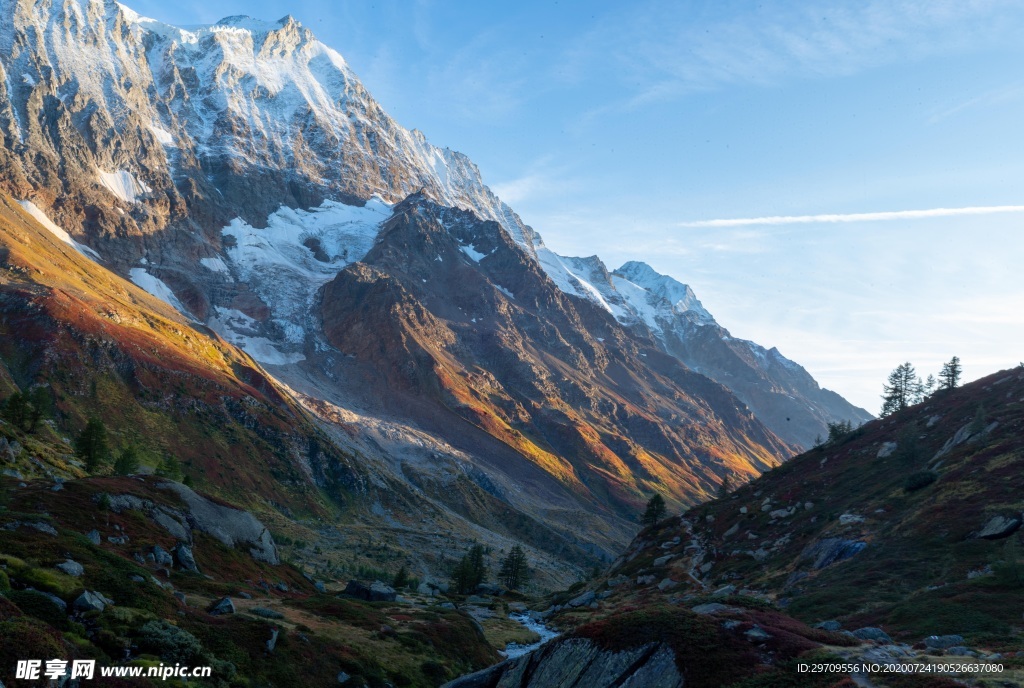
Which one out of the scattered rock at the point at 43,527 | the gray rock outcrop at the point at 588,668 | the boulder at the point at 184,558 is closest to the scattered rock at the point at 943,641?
the gray rock outcrop at the point at 588,668

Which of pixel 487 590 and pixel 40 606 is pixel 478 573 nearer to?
pixel 487 590

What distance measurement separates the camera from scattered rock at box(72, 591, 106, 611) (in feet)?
84.6

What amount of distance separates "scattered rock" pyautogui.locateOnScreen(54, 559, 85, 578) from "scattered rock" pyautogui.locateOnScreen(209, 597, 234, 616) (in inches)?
280

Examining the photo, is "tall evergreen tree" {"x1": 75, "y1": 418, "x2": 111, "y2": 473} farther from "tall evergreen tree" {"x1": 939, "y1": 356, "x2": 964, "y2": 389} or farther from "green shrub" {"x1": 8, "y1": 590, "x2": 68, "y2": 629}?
"tall evergreen tree" {"x1": 939, "y1": 356, "x2": 964, "y2": 389}

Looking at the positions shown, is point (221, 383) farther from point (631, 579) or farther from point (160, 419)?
point (631, 579)

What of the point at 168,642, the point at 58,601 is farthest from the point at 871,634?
the point at 58,601

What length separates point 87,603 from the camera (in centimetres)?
2600

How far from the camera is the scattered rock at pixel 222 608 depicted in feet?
111

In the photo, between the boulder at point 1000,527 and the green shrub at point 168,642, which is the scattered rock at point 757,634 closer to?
the green shrub at point 168,642

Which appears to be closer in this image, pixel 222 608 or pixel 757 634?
pixel 757 634

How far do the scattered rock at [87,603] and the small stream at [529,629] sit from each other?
29.9m

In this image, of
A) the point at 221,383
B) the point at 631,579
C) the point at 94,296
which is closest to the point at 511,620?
the point at 631,579

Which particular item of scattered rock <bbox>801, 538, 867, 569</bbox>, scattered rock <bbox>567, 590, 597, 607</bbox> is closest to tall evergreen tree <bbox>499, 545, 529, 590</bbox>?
scattered rock <bbox>567, 590, 597, 607</bbox>

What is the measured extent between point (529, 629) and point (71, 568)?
4781 cm
